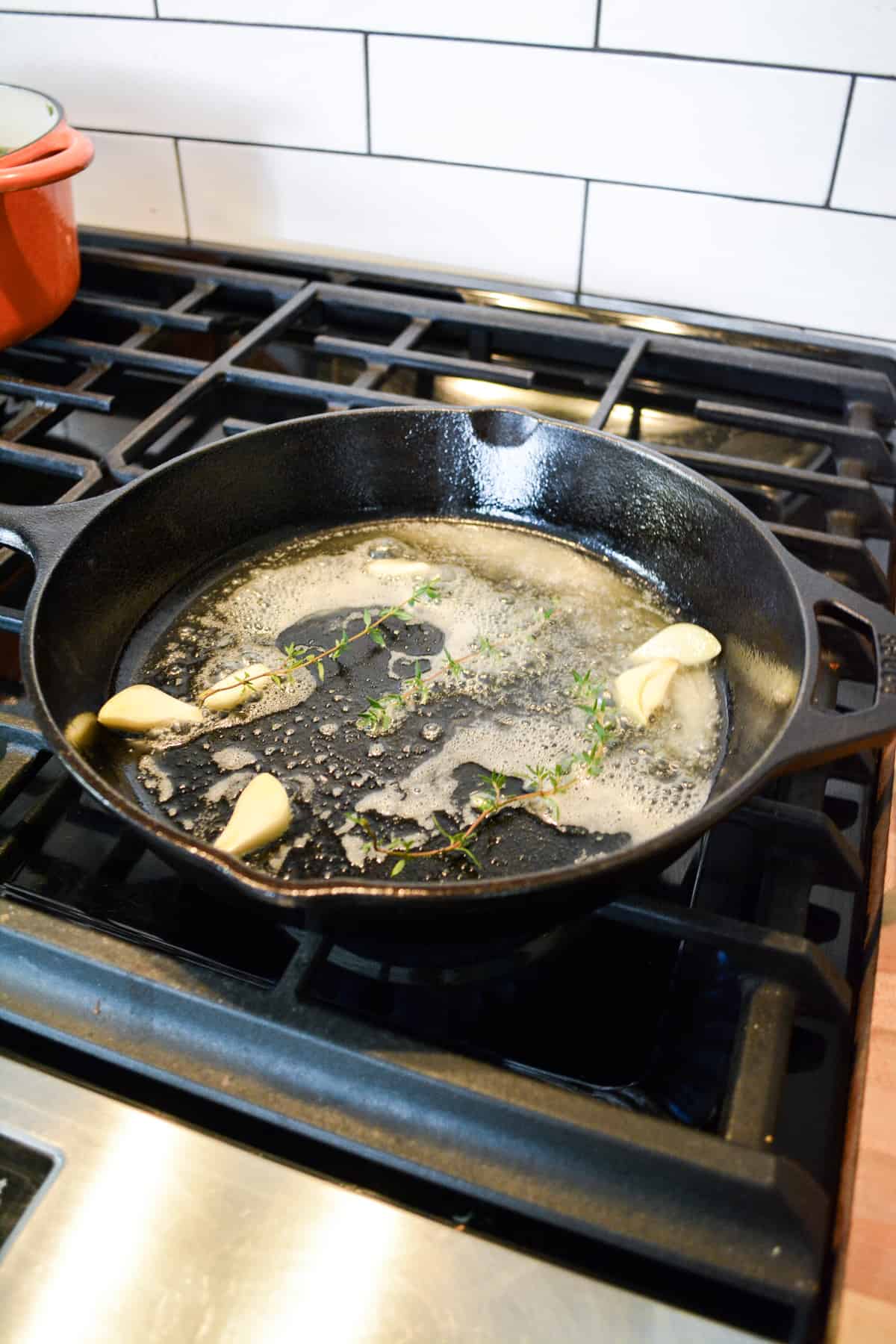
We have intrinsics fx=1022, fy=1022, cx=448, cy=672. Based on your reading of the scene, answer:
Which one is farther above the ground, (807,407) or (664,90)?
(664,90)

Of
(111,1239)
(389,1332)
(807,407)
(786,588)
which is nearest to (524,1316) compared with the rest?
(389,1332)

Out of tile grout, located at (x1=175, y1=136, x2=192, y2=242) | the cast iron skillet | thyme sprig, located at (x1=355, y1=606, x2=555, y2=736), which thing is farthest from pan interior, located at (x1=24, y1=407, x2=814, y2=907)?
tile grout, located at (x1=175, y1=136, x2=192, y2=242)

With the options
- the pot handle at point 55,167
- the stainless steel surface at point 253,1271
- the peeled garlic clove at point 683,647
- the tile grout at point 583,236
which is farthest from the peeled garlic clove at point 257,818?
the tile grout at point 583,236

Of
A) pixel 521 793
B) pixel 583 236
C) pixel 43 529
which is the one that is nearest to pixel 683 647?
pixel 521 793

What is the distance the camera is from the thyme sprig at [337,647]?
0.64 m

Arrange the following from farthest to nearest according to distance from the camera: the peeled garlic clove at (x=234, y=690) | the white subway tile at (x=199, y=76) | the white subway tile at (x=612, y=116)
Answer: the white subway tile at (x=199, y=76) → the white subway tile at (x=612, y=116) → the peeled garlic clove at (x=234, y=690)

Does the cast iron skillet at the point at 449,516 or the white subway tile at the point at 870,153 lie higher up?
the white subway tile at the point at 870,153

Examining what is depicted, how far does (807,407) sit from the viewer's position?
936 mm

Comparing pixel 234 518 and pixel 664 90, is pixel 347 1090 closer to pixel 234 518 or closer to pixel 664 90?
pixel 234 518

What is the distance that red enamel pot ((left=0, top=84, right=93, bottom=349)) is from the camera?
782mm

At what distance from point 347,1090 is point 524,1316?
11cm

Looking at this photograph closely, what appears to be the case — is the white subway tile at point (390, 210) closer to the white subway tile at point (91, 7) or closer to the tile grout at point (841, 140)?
the white subway tile at point (91, 7)

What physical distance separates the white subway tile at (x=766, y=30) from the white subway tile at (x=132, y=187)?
48cm

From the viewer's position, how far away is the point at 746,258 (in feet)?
3.02
